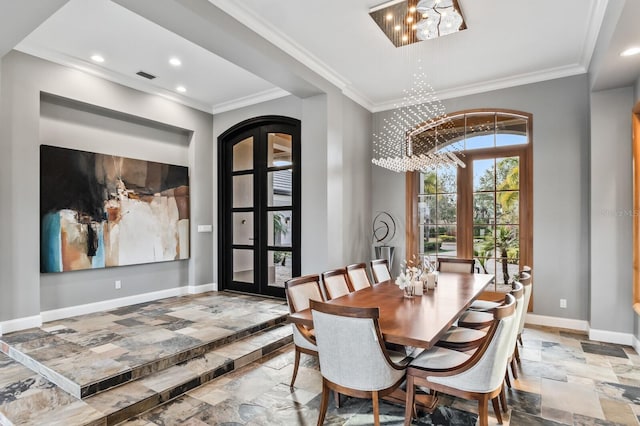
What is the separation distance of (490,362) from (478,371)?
3.5 inches

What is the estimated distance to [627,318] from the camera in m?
4.02

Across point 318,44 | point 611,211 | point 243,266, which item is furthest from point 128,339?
point 611,211

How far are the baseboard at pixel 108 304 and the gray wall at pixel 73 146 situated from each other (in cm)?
7

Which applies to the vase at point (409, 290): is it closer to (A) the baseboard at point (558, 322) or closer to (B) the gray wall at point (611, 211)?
(A) the baseboard at point (558, 322)

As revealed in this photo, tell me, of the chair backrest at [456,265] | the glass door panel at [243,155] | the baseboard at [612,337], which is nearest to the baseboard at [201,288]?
the glass door panel at [243,155]

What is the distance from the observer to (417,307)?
2.80m

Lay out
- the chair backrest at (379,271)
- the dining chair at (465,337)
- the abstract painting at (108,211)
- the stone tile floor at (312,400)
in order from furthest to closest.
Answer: the abstract painting at (108,211) < the chair backrest at (379,271) < the dining chair at (465,337) < the stone tile floor at (312,400)

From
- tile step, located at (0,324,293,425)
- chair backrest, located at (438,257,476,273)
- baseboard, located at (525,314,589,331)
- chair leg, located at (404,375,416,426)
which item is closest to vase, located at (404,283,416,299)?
chair leg, located at (404,375,416,426)

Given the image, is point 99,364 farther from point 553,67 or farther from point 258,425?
point 553,67

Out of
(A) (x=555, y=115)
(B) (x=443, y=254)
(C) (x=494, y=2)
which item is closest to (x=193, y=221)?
(B) (x=443, y=254)

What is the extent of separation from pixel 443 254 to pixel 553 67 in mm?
2894

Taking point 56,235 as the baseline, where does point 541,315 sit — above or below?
below

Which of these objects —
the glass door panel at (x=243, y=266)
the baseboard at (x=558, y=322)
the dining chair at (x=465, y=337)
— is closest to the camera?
the dining chair at (x=465, y=337)

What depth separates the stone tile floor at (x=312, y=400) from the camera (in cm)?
251
